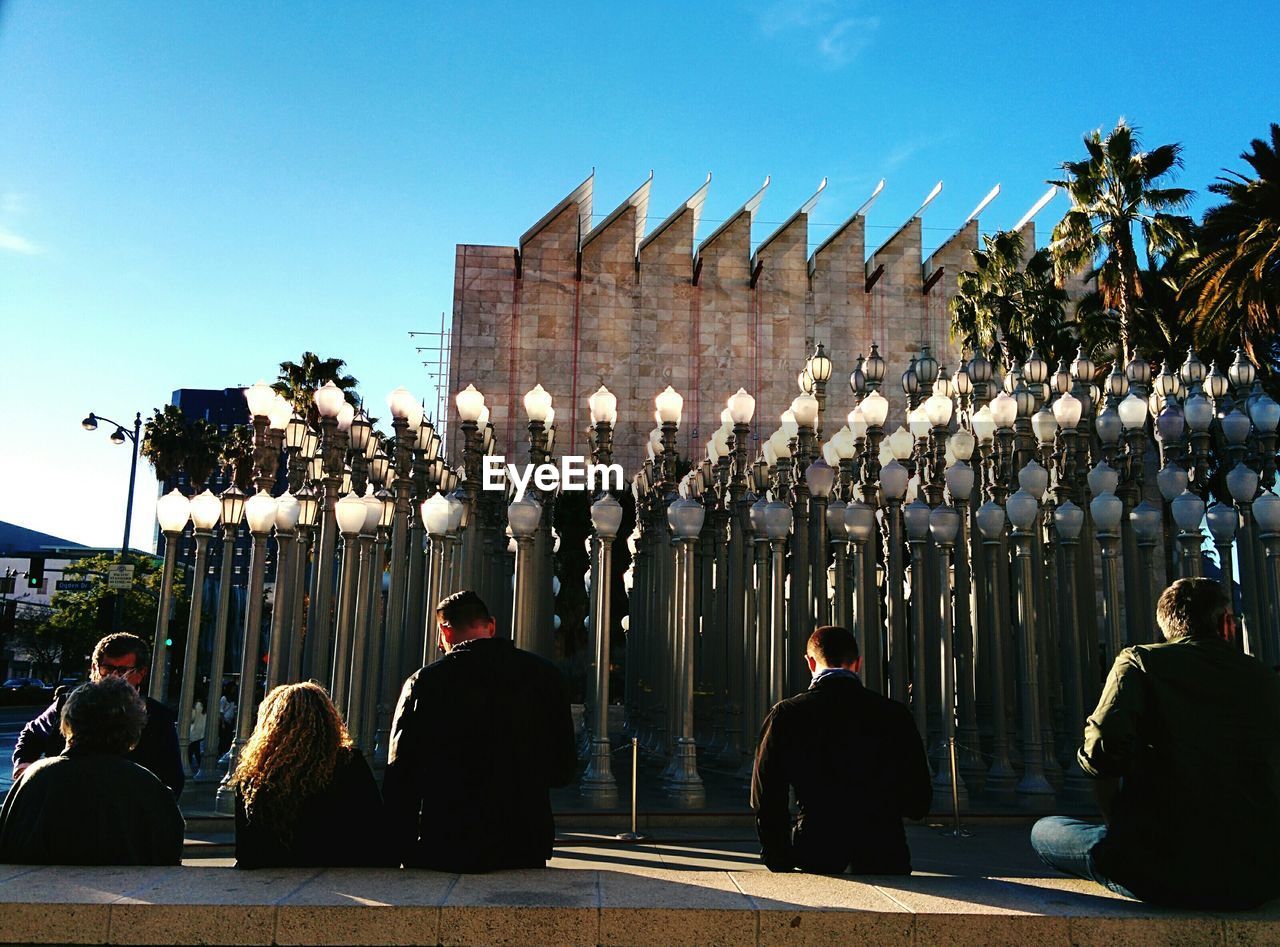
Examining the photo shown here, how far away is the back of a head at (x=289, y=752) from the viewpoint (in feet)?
14.3

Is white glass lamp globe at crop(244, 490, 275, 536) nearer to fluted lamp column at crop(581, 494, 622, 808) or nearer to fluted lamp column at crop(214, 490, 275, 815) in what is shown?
fluted lamp column at crop(214, 490, 275, 815)

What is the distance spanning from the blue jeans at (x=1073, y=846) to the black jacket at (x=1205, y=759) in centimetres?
25

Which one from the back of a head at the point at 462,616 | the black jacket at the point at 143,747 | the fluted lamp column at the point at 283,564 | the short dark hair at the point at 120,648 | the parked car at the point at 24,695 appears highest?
the fluted lamp column at the point at 283,564

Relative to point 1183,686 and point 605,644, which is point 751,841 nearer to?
point 605,644

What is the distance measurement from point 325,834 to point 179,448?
4022 centimetres

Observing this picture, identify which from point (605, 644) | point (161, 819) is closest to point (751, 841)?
point (605, 644)

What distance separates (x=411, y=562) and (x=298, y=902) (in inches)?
396

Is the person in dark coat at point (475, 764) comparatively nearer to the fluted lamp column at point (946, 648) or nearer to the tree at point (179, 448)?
the fluted lamp column at point (946, 648)

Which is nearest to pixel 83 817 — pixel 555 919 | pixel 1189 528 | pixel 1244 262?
pixel 555 919

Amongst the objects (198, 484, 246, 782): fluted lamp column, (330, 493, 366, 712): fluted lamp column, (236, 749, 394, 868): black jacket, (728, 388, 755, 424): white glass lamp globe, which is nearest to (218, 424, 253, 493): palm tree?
(198, 484, 246, 782): fluted lamp column

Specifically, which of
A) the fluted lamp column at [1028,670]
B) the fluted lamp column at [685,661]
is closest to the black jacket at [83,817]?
the fluted lamp column at [685,661]

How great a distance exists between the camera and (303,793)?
4.44 meters

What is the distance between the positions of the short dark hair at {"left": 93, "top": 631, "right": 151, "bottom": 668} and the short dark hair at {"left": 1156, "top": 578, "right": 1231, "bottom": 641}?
5.02 metres

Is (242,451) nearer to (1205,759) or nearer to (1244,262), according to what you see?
(1244,262)
